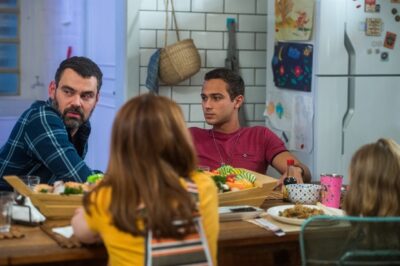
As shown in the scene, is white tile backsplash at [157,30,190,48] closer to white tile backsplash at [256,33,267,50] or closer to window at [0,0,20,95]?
white tile backsplash at [256,33,267,50]

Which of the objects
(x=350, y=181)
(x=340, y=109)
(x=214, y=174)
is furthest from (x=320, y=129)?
(x=350, y=181)

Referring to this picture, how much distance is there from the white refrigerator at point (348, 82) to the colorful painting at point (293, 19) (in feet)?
0.15

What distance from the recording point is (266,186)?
2789 millimetres

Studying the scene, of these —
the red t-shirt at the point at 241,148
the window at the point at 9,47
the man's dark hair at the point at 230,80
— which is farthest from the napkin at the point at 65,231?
the window at the point at 9,47

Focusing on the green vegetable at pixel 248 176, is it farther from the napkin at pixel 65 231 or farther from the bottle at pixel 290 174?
the napkin at pixel 65 231

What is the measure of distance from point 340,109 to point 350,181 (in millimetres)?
2241

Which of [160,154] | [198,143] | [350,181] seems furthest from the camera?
[198,143]

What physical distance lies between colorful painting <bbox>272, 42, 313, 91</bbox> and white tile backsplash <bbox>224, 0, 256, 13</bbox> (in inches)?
14.7

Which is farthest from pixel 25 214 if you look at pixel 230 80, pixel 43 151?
pixel 230 80

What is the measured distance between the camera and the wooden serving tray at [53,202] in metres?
2.49

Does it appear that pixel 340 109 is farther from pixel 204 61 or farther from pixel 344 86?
pixel 204 61

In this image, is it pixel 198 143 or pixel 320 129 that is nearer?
pixel 198 143

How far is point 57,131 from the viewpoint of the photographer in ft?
9.59

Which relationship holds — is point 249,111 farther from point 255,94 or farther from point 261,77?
point 261,77
